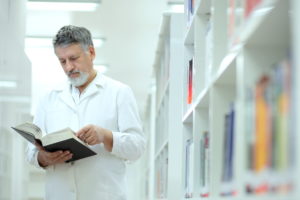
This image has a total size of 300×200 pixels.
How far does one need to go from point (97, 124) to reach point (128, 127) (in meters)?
0.16

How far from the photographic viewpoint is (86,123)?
288 centimetres

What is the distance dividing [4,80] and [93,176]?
76 cm

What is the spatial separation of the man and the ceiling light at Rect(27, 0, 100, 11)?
110 inches

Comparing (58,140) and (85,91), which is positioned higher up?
(85,91)

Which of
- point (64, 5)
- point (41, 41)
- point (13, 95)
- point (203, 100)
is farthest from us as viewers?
point (41, 41)

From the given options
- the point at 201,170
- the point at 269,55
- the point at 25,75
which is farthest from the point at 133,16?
the point at 269,55

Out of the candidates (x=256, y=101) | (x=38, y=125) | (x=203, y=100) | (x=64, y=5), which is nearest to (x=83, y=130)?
(x=38, y=125)

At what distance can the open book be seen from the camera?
2.53m

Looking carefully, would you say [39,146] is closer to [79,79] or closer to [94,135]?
[94,135]

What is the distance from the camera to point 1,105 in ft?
9.84

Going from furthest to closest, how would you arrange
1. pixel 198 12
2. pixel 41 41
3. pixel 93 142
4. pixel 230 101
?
pixel 41 41, pixel 93 142, pixel 198 12, pixel 230 101

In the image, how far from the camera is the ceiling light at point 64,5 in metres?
5.66

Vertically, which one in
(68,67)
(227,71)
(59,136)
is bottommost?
(59,136)

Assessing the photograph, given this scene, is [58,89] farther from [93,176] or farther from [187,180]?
[187,180]
